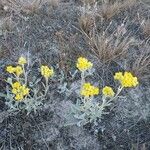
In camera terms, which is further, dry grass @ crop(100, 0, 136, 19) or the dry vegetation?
dry grass @ crop(100, 0, 136, 19)

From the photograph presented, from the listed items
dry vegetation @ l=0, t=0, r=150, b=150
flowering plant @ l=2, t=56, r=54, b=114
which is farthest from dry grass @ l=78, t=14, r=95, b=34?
flowering plant @ l=2, t=56, r=54, b=114

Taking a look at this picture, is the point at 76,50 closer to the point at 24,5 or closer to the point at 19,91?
the point at 24,5

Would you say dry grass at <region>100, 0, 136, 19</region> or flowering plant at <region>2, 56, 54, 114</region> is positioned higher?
dry grass at <region>100, 0, 136, 19</region>

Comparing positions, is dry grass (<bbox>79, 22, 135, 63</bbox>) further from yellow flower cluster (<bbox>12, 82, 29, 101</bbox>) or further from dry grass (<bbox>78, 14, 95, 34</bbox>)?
yellow flower cluster (<bbox>12, 82, 29, 101</bbox>)

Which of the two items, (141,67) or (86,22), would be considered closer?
(141,67)

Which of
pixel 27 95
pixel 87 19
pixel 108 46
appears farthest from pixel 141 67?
pixel 27 95

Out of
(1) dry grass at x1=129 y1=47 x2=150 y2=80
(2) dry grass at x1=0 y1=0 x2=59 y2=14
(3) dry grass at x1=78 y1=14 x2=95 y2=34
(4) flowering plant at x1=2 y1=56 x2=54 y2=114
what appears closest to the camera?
(4) flowering plant at x1=2 y1=56 x2=54 y2=114

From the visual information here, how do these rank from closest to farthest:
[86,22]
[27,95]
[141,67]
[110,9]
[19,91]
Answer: [19,91] → [27,95] → [141,67] → [86,22] → [110,9]

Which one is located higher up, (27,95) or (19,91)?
(19,91)

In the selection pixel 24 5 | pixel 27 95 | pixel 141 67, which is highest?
pixel 24 5

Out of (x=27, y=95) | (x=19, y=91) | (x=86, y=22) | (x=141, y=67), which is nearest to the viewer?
(x=19, y=91)
